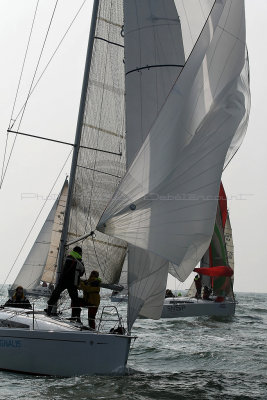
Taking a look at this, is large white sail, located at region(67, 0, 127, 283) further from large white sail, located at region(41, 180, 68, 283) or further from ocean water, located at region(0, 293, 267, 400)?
large white sail, located at region(41, 180, 68, 283)

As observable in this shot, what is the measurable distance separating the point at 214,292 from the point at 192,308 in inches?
127

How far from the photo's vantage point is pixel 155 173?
38.2 ft

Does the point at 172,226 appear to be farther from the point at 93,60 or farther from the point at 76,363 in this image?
the point at 93,60

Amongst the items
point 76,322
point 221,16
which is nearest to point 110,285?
point 76,322

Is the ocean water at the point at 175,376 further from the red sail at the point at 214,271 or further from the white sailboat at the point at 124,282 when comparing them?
the red sail at the point at 214,271

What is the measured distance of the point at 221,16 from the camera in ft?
41.0

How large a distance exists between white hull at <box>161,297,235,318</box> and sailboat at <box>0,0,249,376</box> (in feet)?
53.1

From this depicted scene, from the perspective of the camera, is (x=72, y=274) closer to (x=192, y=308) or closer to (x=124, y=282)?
(x=124, y=282)

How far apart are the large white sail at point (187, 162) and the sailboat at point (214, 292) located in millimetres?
19056

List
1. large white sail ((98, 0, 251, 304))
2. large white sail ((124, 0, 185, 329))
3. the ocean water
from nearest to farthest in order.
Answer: large white sail ((98, 0, 251, 304)), the ocean water, large white sail ((124, 0, 185, 329))

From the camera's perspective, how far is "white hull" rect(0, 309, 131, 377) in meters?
12.0

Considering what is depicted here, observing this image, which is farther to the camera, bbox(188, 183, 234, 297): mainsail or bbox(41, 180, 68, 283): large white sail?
bbox(41, 180, 68, 283): large white sail

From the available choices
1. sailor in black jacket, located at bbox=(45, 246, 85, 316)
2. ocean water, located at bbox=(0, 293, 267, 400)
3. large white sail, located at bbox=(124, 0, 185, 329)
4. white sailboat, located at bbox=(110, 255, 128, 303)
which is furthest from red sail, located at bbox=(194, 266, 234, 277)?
sailor in black jacket, located at bbox=(45, 246, 85, 316)

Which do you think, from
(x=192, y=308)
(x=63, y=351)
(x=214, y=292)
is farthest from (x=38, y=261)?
(x=63, y=351)
